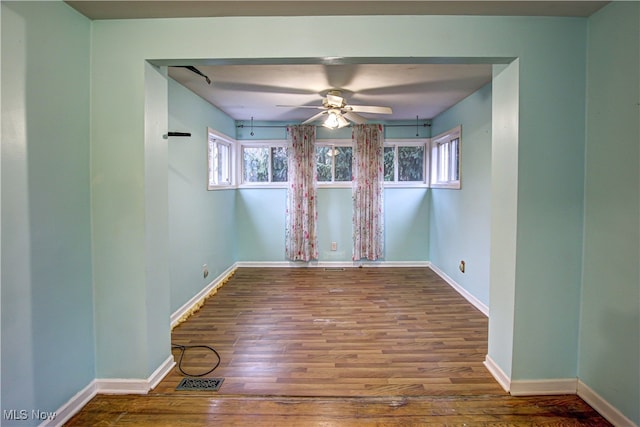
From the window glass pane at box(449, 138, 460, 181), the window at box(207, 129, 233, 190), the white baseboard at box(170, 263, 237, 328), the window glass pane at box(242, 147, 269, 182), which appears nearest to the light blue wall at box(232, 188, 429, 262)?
the window glass pane at box(242, 147, 269, 182)

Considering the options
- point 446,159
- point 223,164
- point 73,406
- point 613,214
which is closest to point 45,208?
point 73,406

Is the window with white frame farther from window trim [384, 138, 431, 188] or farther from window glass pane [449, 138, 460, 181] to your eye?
window glass pane [449, 138, 460, 181]

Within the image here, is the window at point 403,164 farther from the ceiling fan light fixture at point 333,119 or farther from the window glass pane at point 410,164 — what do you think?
the ceiling fan light fixture at point 333,119

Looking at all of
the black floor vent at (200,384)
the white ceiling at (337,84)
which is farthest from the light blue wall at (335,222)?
the black floor vent at (200,384)

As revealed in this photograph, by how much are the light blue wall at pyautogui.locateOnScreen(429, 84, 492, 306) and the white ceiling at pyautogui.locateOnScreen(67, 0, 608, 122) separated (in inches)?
8.8

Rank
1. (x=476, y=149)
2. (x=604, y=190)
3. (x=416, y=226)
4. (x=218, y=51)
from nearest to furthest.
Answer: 1. (x=604, y=190)
2. (x=218, y=51)
3. (x=476, y=149)
4. (x=416, y=226)

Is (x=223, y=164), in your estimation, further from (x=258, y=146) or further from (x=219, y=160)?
(x=258, y=146)

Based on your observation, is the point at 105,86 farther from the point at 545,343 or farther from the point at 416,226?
the point at 416,226

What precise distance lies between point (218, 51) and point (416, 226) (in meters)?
4.20

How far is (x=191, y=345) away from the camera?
2734mm

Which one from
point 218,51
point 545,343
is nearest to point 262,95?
point 218,51

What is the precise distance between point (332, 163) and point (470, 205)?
233 centimetres

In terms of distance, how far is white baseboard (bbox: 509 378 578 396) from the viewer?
80.8 inches

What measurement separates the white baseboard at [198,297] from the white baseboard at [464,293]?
3023mm
